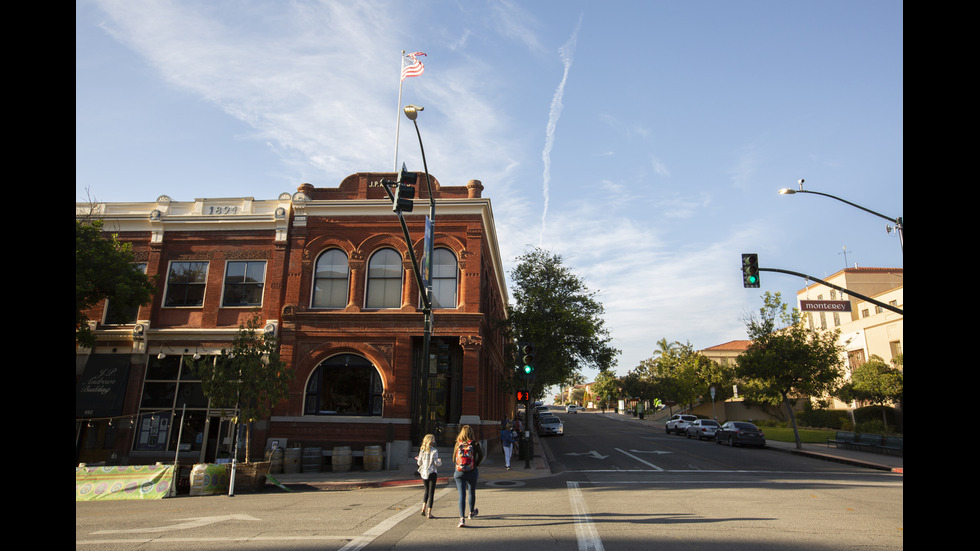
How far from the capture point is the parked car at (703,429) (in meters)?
37.5

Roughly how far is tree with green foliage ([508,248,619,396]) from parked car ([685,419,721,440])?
40.5 ft

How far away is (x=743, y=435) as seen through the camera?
30688mm

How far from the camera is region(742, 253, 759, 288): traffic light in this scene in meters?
19.2

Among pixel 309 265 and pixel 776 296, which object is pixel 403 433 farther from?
pixel 776 296

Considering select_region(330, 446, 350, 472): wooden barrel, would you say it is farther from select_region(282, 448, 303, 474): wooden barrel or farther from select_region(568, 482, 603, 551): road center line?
select_region(568, 482, 603, 551): road center line

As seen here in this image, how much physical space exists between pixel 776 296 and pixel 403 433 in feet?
69.4

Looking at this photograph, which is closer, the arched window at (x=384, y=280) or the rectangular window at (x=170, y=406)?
the rectangular window at (x=170, y=406)

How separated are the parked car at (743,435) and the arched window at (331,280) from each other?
23.0m

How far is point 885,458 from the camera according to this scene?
2336 centimetres

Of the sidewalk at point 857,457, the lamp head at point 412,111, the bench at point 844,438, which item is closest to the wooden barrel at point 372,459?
the lamp head at point 412,111

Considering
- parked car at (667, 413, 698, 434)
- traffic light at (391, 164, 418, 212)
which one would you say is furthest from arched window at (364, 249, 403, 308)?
parked car at (667, 413, 698, 434)

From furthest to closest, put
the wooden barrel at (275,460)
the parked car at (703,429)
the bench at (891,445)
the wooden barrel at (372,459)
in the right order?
1. the parked car at (703,429)
2. the bench at (891,445)
3. the wooden barrel at (372,459)
4. the wooden barrel at (275,460)

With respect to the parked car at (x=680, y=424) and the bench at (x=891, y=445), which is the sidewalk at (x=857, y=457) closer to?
the bench at (x=891, y=445)
